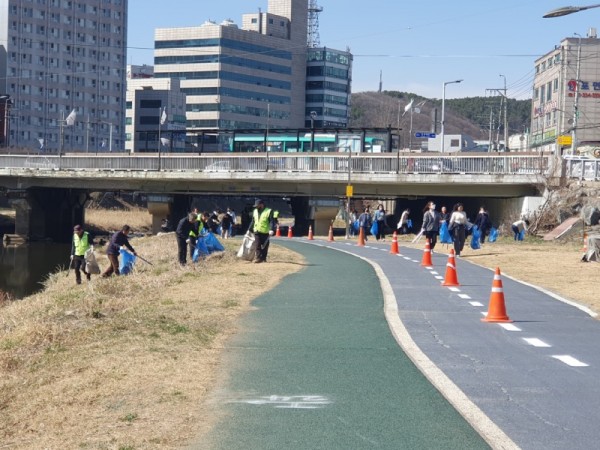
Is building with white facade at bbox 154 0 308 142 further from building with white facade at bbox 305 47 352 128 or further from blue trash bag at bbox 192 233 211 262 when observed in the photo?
blue trash bag at bbox 192 233 211 262

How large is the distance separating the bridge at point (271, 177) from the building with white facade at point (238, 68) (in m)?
87.2

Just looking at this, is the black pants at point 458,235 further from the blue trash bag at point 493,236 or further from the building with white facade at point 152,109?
the building with white facade at point 152,109


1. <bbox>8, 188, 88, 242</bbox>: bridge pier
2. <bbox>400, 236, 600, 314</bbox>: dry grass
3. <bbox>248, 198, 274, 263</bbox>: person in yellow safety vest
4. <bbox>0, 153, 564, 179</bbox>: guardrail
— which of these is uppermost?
<bbox>0, 153, 564, 179</bbox>: guardrail

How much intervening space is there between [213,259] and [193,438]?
71.0 feet

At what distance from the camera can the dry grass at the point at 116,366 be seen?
819 centimetres

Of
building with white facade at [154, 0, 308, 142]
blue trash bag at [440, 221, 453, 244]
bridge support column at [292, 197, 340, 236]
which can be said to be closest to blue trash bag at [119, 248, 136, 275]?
blue trash bag at [440, 221, 453, 244]

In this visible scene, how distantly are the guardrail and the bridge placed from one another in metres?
0.05

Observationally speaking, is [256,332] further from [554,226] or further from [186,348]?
[554,226]

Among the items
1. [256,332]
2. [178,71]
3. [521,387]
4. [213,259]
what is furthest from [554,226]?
[178,71]

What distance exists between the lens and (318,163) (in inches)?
2287

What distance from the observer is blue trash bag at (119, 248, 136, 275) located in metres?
29.1

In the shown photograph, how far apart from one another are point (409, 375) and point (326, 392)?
134cm

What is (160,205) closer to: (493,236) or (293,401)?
(493,236)

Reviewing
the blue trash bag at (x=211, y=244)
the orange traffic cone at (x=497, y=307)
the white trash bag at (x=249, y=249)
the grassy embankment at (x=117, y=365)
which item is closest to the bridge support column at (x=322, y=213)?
the blue trash bag at (x=211, y=244)
